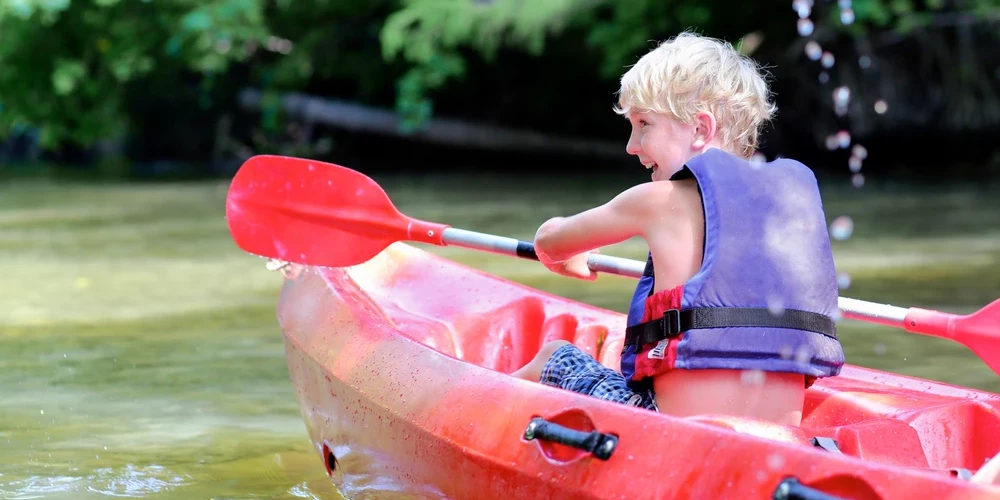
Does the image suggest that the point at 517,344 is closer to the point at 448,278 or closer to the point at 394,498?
the point at 448,278

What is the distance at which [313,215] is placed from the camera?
3500 mm

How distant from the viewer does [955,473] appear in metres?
1.94

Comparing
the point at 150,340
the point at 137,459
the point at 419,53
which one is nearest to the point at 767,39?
the point at 419,53

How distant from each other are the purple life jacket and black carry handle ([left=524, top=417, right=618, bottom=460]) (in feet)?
0.68

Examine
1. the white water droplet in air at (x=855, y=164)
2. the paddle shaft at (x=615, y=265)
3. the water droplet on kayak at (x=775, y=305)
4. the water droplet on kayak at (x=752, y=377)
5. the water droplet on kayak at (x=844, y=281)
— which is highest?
the white water droplet in air at (x=855, y=164)

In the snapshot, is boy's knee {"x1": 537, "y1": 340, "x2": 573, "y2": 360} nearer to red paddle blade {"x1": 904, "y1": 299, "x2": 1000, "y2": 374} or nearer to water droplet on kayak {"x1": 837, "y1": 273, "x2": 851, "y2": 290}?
red paddle blade {"x1": 904, "y1": 299, "x2": 1000, "y2": 374}

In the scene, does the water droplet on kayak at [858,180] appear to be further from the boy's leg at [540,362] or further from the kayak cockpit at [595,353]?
the boy's leg at [540,362]

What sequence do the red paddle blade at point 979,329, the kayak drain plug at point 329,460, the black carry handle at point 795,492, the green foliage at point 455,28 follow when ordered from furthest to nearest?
the green foliage at point 455,28 < the kayak drain plug at point 329,460 < the red paddle blade at point 979,329 < the black carry handle at point 795,492

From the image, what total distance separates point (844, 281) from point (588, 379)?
342 cm

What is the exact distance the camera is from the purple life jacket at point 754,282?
2.06 metres

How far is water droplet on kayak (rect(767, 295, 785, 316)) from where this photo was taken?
2.08 meters

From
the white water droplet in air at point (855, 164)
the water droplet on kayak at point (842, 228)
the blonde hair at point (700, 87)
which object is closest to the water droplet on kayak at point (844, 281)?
the water droplet on kayak at point (842, 228)

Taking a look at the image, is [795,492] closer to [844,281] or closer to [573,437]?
[573,437]

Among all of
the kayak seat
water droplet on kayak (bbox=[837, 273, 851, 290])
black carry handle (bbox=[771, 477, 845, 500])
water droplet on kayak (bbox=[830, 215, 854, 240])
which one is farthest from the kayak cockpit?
water droplet on kayak (bbox=[830, 215, 854, 240])
